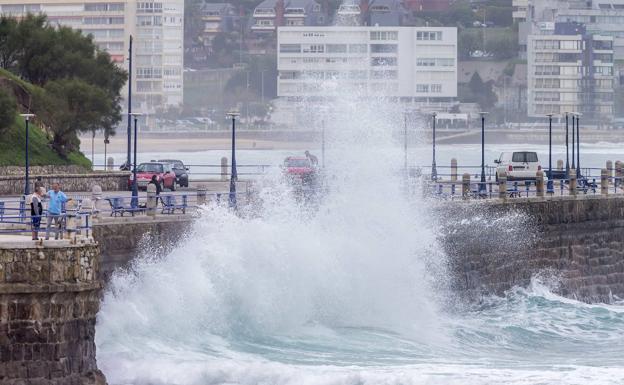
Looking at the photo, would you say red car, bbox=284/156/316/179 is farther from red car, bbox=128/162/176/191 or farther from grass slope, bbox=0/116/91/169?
grass slope, bbox=0/116/91/169

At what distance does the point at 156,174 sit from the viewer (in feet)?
185

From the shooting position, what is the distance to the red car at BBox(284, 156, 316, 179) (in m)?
57.5

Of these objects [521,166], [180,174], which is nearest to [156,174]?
[180,174]

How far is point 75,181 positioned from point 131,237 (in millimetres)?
19825

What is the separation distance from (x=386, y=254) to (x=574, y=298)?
7528 millimetres

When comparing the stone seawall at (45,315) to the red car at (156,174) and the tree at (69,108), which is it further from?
the tree at (69,108)

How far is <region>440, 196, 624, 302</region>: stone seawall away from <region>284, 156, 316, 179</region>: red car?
10140 millimetres

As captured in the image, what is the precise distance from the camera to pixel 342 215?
42.1 m

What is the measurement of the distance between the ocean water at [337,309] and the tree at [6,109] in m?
13.8

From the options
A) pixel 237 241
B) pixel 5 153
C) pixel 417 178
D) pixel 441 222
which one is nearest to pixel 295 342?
pixel 237 241

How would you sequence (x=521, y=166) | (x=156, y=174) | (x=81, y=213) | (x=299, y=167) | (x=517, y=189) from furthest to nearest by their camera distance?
(x=521, y=166) → (x=299, y=167) → (x=156, y=174) → (x=517, y=189) → (x=81, y=213)

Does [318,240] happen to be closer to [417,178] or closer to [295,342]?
[295,342]

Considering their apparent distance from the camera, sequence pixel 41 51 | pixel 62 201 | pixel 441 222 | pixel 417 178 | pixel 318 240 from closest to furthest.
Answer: pixel 62 201 < pixel 318 240 < pixel 441 222 < pixel 417 178 < pixel 41 51

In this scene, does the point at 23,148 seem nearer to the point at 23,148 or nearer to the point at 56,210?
the point at 23,148
